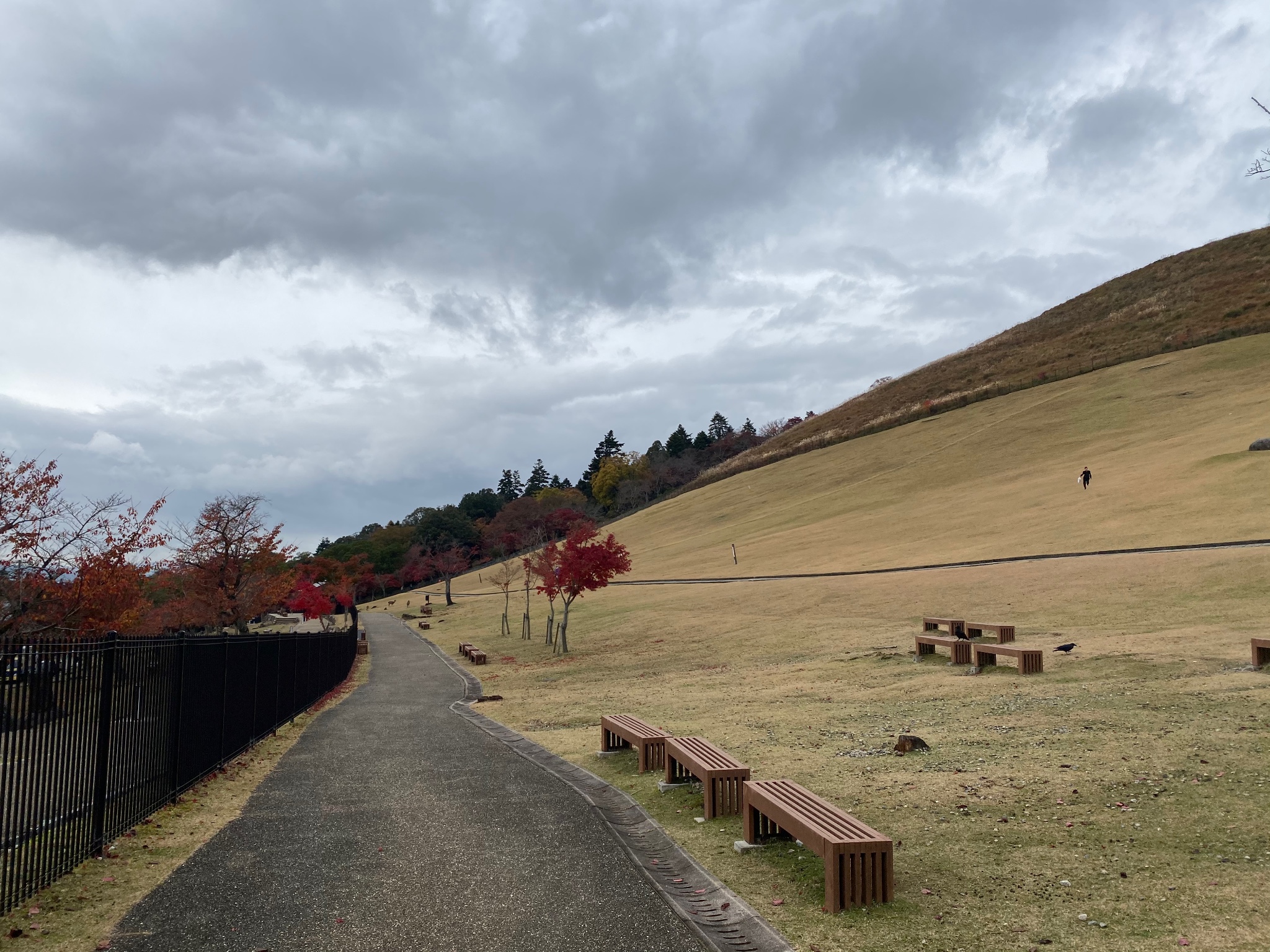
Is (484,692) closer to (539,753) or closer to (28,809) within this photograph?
(539,753)

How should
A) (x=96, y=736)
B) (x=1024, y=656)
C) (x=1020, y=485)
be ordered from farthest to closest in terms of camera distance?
(x=1020, y=485) → (x=1024, y=656) → (x=96, y=736)

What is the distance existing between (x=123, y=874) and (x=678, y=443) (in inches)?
5040

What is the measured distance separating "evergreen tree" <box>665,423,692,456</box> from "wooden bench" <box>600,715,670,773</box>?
12085 cm

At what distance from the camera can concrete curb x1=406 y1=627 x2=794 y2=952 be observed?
16.4 feet

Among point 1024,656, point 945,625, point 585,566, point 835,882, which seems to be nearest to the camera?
point 835,882

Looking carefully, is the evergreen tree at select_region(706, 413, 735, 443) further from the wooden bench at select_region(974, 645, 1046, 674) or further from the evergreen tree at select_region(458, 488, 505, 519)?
the wooden bench at select_region(974, 645, 1046, 674)

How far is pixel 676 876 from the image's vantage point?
6.18 meters

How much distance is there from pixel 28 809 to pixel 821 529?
48021 millimetres

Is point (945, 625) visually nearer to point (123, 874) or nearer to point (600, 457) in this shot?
point (123, 874)

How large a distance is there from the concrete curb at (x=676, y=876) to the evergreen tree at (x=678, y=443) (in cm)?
12265

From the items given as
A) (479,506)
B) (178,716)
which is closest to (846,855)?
(178,716)

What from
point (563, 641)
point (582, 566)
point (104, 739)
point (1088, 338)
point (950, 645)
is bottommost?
point (563, 641)

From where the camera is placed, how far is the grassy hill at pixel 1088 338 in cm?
7469

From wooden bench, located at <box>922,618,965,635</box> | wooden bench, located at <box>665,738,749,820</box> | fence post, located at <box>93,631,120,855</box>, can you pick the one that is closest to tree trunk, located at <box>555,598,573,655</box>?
wooden bench, located at <box>922,618,965,635</box>
